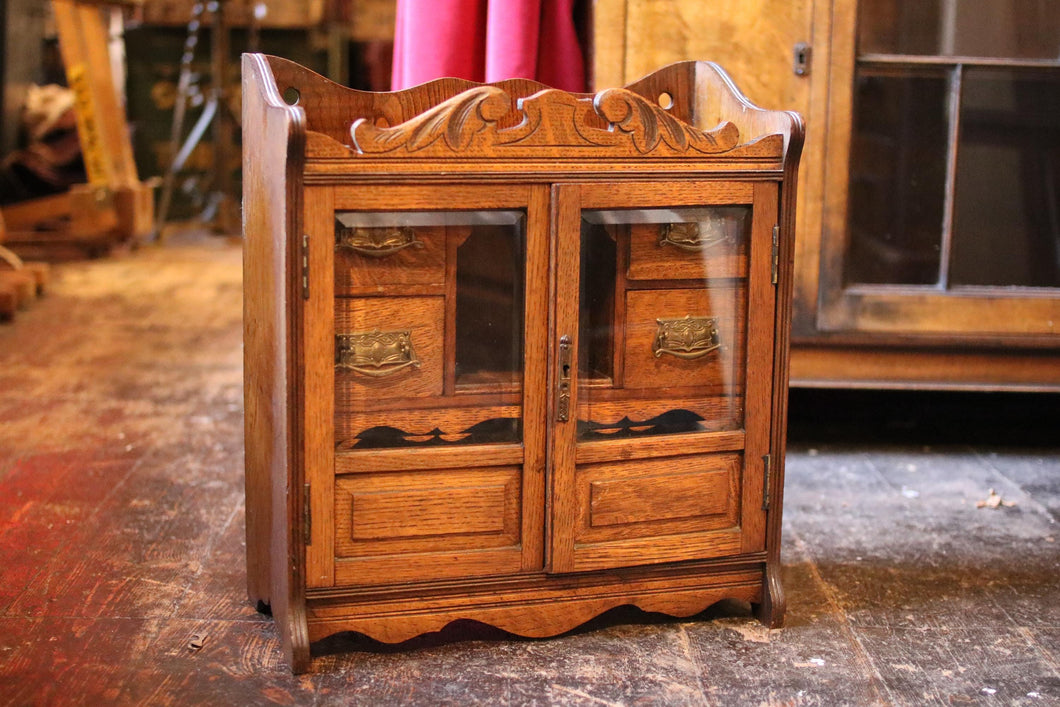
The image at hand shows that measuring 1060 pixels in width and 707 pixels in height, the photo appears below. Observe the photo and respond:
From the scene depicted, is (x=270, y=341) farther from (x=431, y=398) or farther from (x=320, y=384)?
(x=431, y=398)

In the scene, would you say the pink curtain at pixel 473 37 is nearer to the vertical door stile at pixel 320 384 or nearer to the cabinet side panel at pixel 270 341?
the cabinet side panel at pixel 270 341

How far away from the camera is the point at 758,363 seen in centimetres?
191

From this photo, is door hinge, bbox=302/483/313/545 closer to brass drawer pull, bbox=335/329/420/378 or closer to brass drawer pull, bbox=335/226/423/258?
brass drawer pull, bbox=335/329/420/378

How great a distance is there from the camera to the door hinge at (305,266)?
1.69 meters

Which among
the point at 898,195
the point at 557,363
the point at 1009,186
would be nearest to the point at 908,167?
the point at 898,195

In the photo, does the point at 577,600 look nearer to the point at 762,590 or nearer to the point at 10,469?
the point at 762,590

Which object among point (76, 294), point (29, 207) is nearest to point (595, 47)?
point (76, 294)

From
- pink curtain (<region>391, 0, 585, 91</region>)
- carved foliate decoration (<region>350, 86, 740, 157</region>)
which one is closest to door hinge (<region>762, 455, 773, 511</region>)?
carved foliate decoration (<region>350, 86, 740, 157</region>)

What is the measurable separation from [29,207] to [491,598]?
5.54m

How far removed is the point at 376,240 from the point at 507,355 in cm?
26

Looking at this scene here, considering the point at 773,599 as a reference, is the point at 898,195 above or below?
above

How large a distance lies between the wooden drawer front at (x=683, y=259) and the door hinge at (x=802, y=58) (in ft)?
3.33

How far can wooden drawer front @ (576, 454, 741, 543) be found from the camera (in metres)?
1.88

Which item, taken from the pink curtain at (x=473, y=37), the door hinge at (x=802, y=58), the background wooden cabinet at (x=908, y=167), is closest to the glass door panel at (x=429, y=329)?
the pink curtain at (x=473, y=37)
